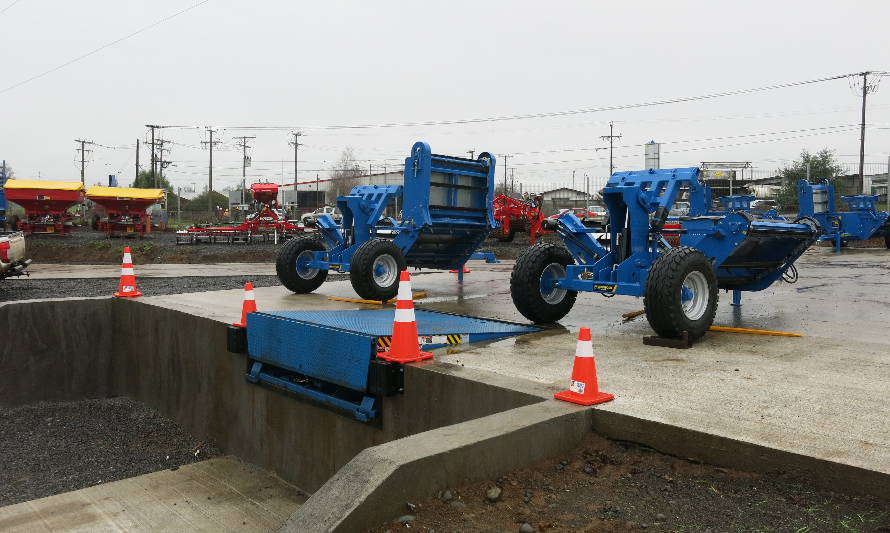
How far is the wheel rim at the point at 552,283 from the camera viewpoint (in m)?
7.33

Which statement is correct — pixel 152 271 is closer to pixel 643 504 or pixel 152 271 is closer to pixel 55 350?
pixel 55 350

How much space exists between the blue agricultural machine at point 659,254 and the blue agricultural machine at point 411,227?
2.44 meters

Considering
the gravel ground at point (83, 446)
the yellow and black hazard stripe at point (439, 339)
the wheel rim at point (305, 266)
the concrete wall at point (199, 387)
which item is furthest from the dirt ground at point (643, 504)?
the wheel rim at point (305, 266)

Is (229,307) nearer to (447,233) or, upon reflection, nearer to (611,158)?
(447,233)

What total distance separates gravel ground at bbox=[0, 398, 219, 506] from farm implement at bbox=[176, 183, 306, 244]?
15643 millimetres

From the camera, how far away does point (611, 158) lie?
6444cm

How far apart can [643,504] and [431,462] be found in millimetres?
961

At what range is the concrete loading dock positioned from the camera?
10.6ft

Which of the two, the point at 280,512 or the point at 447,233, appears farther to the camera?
the point at 447,233

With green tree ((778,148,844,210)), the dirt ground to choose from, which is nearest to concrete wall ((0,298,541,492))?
the dirt ground

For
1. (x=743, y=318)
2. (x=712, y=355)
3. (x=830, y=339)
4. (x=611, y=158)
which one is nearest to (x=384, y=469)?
(x=712, y=355)

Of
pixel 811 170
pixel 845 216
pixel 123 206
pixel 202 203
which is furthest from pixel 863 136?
pixel 202 203

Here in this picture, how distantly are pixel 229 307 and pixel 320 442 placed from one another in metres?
3.25

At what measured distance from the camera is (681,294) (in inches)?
240
